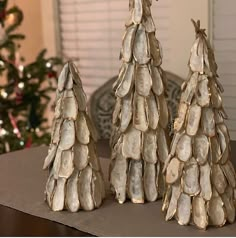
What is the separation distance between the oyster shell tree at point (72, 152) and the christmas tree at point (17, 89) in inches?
55.7

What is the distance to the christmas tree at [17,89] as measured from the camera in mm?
2271

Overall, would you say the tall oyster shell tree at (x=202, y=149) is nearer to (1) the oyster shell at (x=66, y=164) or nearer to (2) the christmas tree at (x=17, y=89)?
(1) the oyster shell at (x=66, y=164)

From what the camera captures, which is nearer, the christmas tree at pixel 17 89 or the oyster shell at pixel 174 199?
the oyster shell at pixel 174 199

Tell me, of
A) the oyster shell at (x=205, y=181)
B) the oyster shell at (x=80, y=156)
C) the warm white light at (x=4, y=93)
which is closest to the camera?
the oyster shell at (x=205, y=181)

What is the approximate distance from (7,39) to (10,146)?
1.65 feet

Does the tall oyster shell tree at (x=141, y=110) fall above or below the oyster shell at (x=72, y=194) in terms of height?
above

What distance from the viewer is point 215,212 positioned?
0.79 m

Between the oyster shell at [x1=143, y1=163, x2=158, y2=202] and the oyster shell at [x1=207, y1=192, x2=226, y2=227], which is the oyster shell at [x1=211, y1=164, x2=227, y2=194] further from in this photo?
the oyster shell at [x1=143, y1=163, x2=158, y2=202]

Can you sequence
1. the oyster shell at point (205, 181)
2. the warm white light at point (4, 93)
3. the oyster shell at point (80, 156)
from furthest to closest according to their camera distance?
the warm white light at point (4, 93), the oyster shell at point (80, 156), the oyster shell at point (205, 181)

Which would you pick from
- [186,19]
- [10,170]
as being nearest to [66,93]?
[10,170]

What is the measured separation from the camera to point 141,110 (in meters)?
0.90

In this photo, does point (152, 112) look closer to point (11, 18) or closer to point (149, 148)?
point (149, 148)

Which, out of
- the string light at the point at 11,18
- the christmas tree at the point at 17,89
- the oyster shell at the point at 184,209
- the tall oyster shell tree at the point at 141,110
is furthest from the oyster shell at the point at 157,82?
the string light at the point at 11,18

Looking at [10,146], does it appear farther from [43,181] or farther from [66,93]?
[66,93]
